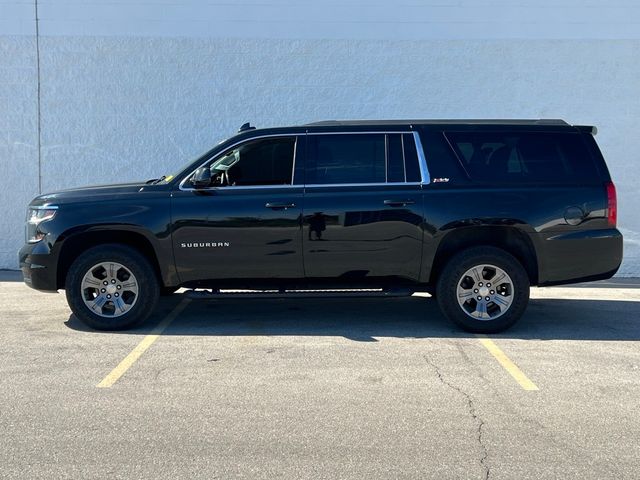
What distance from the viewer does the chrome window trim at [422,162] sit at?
22.9ft

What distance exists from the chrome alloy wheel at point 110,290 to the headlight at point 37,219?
679 mm

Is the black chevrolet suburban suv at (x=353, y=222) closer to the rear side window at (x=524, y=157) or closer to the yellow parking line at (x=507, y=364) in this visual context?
the rear side window at (x=524, y=157)

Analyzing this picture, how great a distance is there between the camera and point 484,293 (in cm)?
699

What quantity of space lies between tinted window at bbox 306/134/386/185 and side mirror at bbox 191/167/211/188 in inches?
38.7

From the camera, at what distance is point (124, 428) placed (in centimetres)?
452

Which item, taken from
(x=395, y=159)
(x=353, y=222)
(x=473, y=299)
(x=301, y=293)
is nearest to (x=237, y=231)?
(x=301, y=293)

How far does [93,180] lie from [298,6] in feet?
14.3

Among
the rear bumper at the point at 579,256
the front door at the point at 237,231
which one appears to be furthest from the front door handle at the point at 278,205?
the rear bumper at the point at 579,256

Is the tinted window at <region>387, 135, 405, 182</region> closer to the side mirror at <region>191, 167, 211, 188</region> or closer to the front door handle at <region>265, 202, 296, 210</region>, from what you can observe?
the front door handle at <region>265, 202, 296, 210</region>

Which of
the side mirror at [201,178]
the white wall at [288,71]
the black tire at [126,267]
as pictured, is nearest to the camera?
the side mirror at [201,178]

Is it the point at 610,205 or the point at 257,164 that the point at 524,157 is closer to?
the point at 610,205

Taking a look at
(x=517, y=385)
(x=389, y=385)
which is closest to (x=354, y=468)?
(x=389, y=385)

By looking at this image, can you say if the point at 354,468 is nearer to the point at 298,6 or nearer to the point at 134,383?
the point at 134,383

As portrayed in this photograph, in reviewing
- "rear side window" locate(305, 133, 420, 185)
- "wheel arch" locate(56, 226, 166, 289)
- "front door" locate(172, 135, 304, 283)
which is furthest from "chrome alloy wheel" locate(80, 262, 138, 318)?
"rear side window" locate(305, 133, 420, 185)
